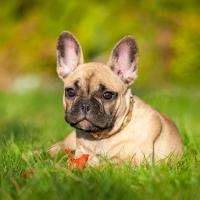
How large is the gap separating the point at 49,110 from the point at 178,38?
572 centimetres

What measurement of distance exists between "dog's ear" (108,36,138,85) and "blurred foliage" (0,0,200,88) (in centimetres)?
1014

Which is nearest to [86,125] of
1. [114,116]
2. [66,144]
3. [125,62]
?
[114,116]

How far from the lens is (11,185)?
444 cm

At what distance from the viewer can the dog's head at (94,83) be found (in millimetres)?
5672

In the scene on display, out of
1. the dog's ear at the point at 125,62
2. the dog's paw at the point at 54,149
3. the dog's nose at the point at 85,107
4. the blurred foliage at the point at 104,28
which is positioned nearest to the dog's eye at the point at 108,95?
the dog's nose at the point at 85,107

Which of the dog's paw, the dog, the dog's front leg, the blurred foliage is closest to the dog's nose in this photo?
the dog

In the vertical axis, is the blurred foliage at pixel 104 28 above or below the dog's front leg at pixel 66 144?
above

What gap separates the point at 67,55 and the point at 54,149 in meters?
0.79

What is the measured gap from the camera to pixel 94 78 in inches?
229

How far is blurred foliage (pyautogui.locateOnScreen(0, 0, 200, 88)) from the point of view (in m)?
16.7

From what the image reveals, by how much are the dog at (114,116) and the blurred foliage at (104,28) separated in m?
10.2

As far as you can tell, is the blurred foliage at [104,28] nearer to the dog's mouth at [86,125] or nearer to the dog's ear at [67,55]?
the dog's ear at [67,55]

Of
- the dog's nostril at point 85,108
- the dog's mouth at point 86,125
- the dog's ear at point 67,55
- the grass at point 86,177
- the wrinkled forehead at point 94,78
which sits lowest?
the grass at point 86,177

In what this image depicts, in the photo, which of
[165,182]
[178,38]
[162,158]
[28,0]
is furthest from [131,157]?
[28,0]
